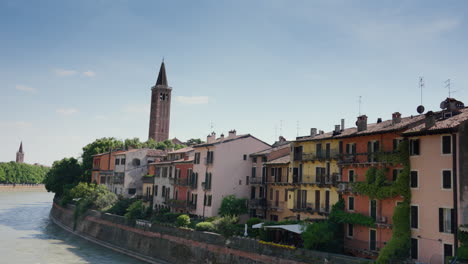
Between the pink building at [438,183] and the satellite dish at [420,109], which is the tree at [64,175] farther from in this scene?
the pink building at [438,183]

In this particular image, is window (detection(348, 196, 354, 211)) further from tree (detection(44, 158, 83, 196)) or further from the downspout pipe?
tree (detection(44, 158, 83, 196))

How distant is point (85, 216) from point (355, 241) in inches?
1769

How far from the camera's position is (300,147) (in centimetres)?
4344

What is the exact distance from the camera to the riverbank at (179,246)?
33.2 m

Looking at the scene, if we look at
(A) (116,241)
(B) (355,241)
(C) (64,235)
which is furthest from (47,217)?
(B) (355,241)

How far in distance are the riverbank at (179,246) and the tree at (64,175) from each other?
26820mm

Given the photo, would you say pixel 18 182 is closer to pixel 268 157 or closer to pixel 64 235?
pixel 64 235

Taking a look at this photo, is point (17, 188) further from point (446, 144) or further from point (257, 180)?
point (446, 144)

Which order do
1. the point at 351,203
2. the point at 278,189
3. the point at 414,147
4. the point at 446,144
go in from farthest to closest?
1. the point at 278,189
2. the point at 351,203
3. the point at 414,147
4. the point at 446,144

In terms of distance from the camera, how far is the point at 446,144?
28.7 meters

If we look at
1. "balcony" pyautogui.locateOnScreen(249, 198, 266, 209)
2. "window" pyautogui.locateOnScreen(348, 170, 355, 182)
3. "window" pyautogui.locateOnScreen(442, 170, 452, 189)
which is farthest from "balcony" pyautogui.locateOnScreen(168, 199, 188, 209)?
"window" pyautogui.locateOnScreen(442, 170, 452, 189)

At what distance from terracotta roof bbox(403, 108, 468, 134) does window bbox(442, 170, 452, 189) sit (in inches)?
108

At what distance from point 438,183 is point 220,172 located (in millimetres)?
26127

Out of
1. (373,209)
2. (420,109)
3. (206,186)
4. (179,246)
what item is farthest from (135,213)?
(420,109)
